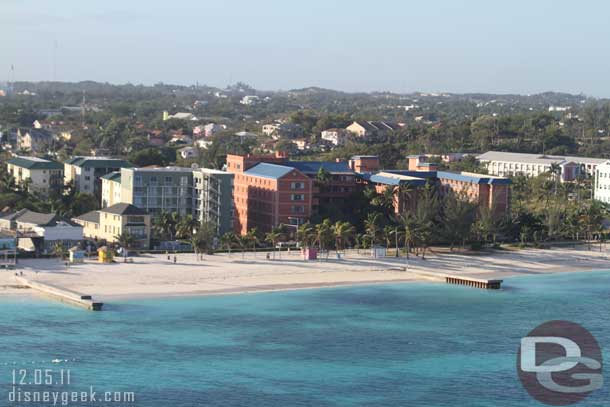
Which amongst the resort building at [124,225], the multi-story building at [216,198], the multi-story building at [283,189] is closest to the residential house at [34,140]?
the multi-story building at [283,189]

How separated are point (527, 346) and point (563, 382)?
5.68 m

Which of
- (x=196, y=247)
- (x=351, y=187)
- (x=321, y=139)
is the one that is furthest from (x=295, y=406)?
(x=321, y=139)

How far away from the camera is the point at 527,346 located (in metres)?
45.3

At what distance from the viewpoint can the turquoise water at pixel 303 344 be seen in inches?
1492

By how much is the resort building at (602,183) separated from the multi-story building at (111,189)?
35.8 meters

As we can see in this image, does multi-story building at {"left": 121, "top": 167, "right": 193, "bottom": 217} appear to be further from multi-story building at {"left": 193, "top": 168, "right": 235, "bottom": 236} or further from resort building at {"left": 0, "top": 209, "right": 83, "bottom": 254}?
resort building at {"left": 0, "top": 209, "right": 83, "bottom": 254}

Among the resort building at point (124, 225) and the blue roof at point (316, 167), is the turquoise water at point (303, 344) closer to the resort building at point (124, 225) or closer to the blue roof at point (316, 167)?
the resort building at point (124, 225)

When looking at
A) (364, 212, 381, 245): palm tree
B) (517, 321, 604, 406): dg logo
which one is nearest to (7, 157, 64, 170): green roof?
(364, 212, 381, 245): palm tree

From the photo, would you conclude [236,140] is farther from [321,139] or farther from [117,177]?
[117,177]

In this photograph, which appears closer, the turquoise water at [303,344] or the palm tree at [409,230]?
the turquoise water at [303,344]

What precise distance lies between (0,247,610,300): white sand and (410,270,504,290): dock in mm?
783

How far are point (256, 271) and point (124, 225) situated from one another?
913 cm

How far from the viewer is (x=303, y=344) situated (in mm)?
44469

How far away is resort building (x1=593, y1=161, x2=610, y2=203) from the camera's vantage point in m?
88.1
